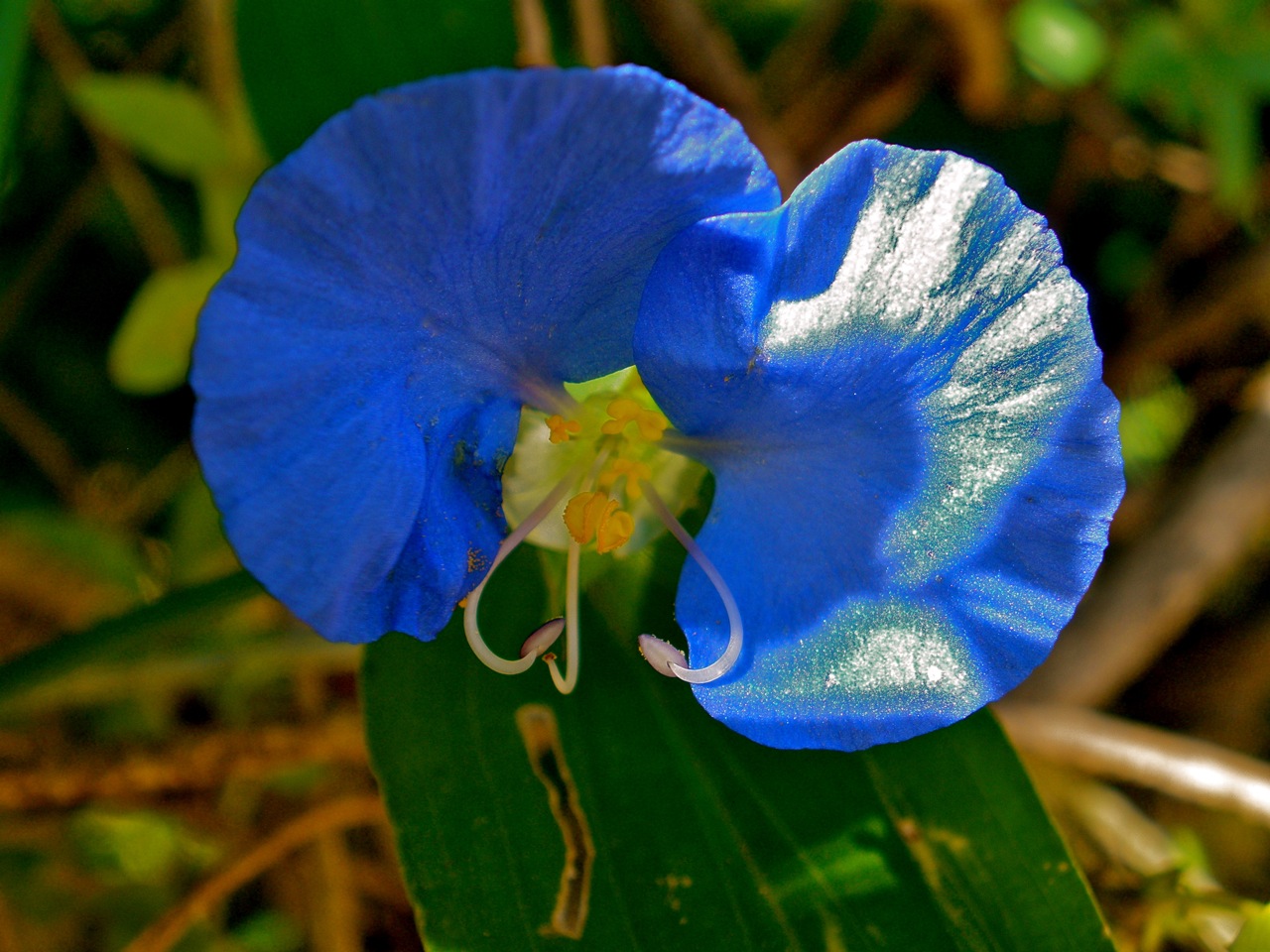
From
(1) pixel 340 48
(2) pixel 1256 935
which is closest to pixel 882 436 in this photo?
(2) pixel 1256 935

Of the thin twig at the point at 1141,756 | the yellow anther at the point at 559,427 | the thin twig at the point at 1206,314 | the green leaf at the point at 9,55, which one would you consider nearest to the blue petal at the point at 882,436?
the yellow anther at the point at 559,427

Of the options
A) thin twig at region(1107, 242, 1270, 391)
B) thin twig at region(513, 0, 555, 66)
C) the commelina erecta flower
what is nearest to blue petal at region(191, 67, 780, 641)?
the commelina erecta flower

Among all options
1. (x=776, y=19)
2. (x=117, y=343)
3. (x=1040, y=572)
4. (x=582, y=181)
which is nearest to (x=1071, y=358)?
(x=1040, y=572)

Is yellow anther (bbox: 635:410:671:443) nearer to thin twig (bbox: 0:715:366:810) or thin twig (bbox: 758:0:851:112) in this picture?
thin twig (bbox: 0:715:366:810)

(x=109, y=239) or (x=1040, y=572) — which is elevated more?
(x=1040, y=572)

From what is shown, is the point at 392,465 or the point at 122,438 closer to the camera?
Result: the point at 392,465

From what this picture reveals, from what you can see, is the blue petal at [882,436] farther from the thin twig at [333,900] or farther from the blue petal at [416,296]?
the thin twig at [333,900]

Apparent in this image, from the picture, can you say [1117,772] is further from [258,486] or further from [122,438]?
[122,438]
